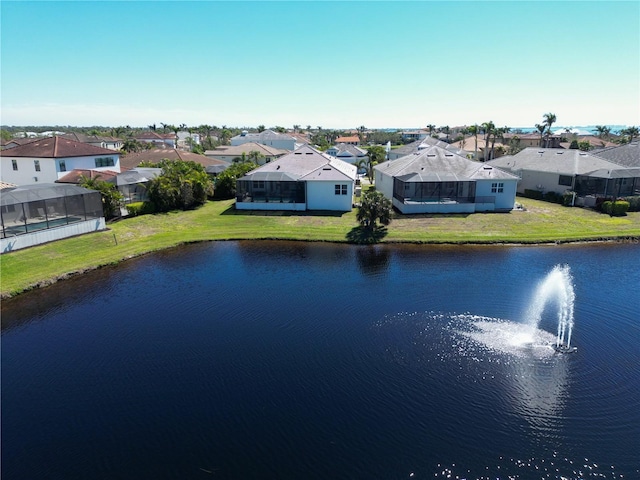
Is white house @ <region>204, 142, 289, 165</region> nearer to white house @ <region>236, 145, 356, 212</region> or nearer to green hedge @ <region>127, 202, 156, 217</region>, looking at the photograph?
white house @ <region>236, 145, 356, 212</region>

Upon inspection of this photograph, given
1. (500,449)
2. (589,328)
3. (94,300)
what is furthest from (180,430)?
(589,328)

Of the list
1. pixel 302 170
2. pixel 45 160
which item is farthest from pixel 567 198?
pixel 45 160

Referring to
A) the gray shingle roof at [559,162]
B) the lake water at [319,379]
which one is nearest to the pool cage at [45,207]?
the lake water at [319,379]

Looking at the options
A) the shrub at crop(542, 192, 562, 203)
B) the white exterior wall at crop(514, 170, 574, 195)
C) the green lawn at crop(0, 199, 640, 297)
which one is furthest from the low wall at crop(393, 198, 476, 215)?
the white exterior wall at crop(514, 170, 574, 195)

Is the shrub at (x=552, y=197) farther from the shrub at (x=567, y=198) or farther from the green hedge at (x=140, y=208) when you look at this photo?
the green hedge at (x=140, y=208)

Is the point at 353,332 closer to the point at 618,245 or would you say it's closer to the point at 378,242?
the point at 378,242

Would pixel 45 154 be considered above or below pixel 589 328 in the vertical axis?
above
